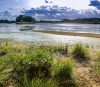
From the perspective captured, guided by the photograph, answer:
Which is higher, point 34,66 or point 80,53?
point 34,66

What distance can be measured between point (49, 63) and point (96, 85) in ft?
6.33

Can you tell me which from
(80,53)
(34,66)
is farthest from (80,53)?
(34,66)

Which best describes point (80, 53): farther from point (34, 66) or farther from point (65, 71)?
point (34, 66)

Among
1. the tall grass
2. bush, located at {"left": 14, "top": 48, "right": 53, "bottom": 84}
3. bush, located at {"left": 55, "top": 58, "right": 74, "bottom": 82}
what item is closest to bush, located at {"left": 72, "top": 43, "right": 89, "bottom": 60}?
the tall grass

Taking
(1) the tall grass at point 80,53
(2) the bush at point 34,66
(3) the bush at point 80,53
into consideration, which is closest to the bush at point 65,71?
(2) the bush at point 34,66

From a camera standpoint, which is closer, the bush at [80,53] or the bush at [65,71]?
the bush at [65,71]

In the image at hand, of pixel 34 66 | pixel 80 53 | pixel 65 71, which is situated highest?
pixel 34 66

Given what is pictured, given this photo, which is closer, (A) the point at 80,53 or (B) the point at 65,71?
(B) the point at 65,71

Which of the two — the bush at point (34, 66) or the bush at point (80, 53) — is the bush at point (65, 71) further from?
the bush at point (80, 53)

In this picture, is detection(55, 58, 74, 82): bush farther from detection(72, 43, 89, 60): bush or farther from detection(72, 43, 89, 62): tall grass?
detection(72, 43, 89, 60): bush

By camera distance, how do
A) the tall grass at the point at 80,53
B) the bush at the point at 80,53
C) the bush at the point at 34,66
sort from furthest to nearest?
the bush at the point at 80,53 → the tall grass at the point at 80,53 → the bush at the point at 34,66

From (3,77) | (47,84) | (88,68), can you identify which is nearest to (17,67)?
(3,77)

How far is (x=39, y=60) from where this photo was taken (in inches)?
390

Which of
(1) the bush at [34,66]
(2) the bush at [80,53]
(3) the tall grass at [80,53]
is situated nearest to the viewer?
(1) the bush at [34,66]
